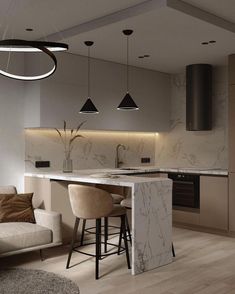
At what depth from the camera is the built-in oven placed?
235 inches

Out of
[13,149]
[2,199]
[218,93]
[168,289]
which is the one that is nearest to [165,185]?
[168,289]

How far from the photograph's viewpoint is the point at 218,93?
638 centimetres

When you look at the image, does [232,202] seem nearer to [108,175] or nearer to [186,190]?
[186,190]

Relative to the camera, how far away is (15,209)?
4.47m

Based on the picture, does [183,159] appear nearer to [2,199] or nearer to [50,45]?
[2,199]

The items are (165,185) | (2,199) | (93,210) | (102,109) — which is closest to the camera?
(93,210)

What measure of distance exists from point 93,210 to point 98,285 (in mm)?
687

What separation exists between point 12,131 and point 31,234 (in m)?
1.66

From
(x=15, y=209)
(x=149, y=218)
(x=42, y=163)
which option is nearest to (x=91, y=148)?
(x=42, y=163)

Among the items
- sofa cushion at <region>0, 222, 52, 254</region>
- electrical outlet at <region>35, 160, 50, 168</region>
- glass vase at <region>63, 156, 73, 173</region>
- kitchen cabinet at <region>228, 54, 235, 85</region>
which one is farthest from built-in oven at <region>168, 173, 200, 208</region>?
sofa cushion at <region>0, 222, 52, 254</region>

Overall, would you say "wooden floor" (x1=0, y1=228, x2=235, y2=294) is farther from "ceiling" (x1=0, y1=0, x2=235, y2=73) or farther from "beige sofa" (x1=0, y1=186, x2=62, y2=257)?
"ceiling" (x1=0, y1=0, x2=235, y2=73)

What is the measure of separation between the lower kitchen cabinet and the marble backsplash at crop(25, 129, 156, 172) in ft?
4.77

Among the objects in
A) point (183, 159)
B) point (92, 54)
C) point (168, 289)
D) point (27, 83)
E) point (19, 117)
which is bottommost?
point (168, 289)

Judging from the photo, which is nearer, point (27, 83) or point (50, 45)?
point (50, 45)
